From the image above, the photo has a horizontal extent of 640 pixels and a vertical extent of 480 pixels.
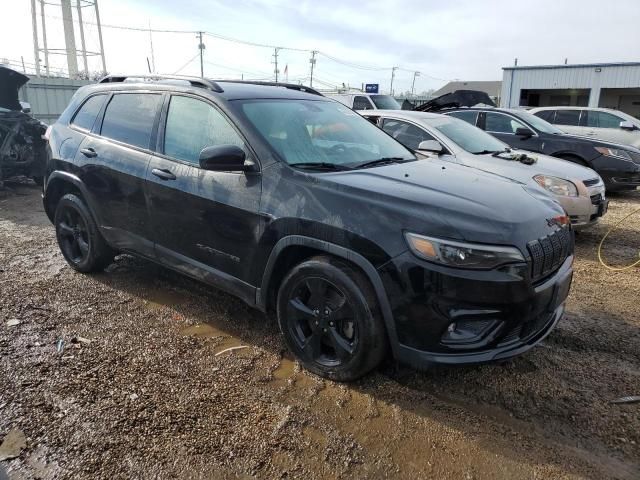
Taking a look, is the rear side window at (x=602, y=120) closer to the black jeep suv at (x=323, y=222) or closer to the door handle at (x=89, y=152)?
the black jeep suv at (x=323, y=222)

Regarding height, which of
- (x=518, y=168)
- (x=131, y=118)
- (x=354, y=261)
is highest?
(x=131, y=118)

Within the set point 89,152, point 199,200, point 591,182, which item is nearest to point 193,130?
point 199,200

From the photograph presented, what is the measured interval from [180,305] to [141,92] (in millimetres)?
1827

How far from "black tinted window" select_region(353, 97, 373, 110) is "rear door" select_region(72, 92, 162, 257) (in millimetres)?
10740

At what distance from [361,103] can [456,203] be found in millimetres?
12383

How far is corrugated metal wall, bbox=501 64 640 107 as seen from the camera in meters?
26.1

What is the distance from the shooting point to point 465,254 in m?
2.46

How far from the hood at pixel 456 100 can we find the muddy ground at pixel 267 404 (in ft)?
25.4

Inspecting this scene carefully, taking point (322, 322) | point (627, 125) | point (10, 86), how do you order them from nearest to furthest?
point (322, 322)
point (10, 86)
point (627, 125)

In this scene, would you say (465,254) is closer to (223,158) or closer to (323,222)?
(323,222)

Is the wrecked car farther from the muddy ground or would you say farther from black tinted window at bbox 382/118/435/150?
black tinted window at bbox 382/118/435/150

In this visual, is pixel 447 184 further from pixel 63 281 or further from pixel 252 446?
pixel 63 281

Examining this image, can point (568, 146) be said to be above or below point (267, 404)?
above

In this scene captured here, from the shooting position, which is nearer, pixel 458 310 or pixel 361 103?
pixel 458 310
